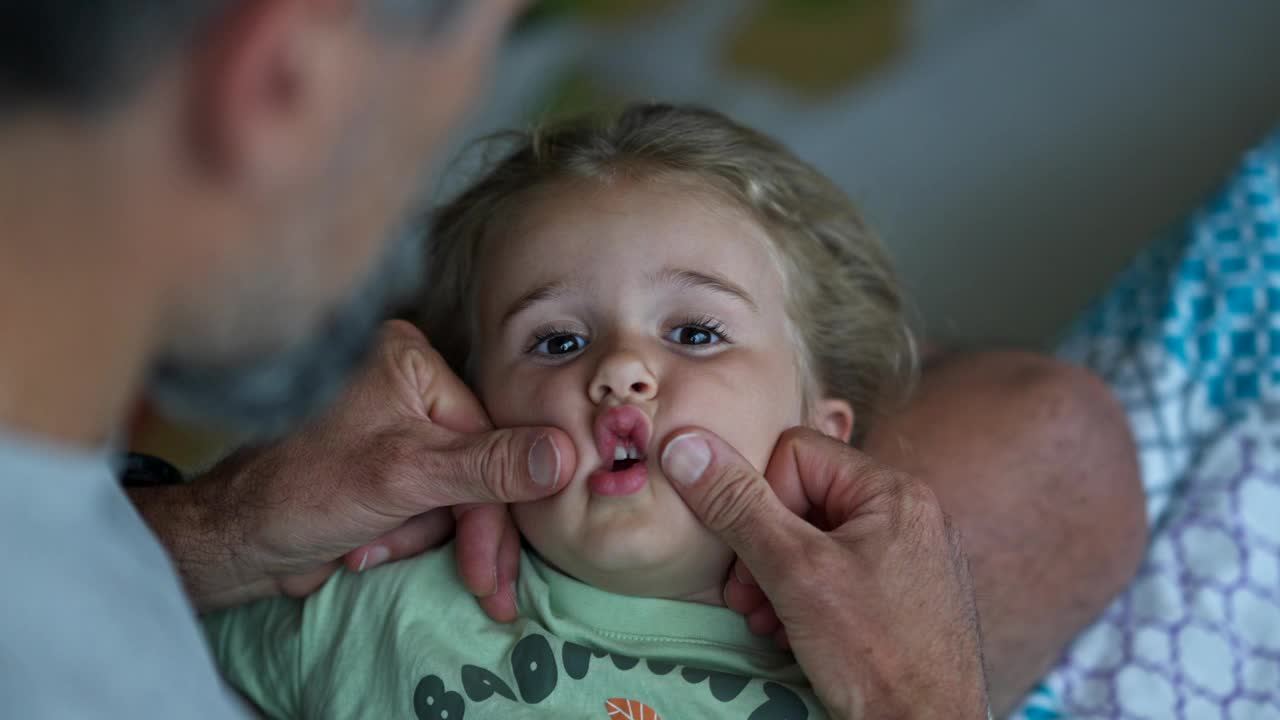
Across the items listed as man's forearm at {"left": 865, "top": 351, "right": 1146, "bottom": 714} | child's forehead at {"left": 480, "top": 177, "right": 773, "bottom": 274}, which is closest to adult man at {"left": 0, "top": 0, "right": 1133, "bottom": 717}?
child's forehead at {"left": 480, "top": 177, "right": 773, "bottom": 274}

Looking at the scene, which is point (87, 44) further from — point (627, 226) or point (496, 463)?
point (627, 226)

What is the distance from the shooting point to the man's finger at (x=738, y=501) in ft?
4.03

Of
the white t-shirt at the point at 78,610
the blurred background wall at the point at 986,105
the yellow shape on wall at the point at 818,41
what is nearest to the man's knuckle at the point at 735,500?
the white t-shirt at the point at 78,610

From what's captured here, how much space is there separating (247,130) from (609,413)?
58 centimetres

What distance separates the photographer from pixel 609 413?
4.15 feet

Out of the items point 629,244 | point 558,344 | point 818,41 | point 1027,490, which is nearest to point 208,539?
point 558,344

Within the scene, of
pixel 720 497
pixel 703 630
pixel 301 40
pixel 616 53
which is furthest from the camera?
pixel 616 53

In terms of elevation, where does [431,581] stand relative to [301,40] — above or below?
below

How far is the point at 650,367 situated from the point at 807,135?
228 centimetres

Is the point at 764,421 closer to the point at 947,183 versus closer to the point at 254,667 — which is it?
the point at 254,667

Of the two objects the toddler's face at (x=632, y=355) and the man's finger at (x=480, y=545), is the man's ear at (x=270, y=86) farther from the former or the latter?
the man's finger at (x=480, y=545)

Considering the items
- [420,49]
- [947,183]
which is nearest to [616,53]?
[947,183]

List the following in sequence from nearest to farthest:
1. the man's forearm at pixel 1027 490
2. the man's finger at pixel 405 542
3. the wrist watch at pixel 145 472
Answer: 1. the man's finger at pixel 405 542
2. the wrist watch at pixel 145 472
3. the man's forearm at pixel 1027 490

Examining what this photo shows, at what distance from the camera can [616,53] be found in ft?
12.4
